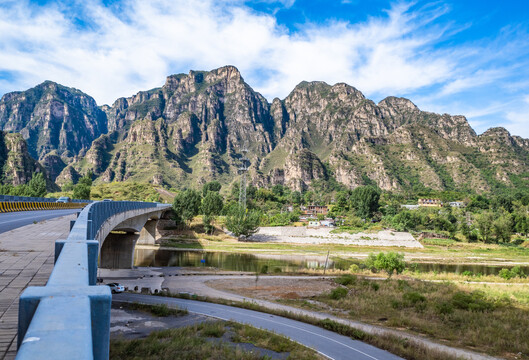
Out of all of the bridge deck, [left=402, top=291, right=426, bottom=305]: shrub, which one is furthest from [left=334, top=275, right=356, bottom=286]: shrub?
the bridge deck

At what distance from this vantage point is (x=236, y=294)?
39.1m

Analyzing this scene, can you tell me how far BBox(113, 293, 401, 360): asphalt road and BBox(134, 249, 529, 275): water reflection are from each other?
2966cm

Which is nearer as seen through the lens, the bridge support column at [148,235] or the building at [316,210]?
the bridge support column at [148,235]

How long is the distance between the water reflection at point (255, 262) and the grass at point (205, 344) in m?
38.2

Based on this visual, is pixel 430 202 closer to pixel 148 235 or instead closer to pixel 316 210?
pixel 316 210

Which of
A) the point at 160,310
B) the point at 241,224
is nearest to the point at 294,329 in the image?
the point at 160,310

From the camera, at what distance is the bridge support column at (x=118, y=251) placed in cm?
5275

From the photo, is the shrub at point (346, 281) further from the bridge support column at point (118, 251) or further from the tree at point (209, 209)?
the tree at point (209, 209)

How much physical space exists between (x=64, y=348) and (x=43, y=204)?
59246 millimetres

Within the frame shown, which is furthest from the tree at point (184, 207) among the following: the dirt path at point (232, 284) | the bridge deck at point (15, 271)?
the bridge deck at point (15, 271)

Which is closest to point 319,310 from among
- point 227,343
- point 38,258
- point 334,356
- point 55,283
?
point 334,356

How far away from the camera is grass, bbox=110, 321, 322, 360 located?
16.8 meters

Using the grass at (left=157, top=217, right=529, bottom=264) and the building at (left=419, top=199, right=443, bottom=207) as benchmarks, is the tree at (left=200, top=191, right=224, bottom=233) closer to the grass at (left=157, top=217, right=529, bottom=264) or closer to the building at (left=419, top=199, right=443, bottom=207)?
the grass at (left=157, top=217, right=529, bottom=264)

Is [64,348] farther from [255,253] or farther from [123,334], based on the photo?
[255,253]
